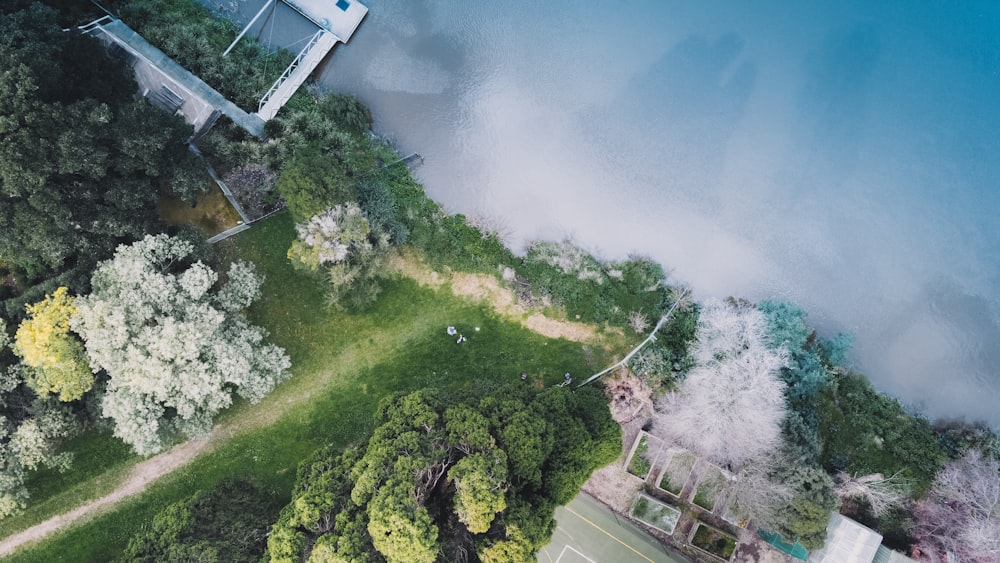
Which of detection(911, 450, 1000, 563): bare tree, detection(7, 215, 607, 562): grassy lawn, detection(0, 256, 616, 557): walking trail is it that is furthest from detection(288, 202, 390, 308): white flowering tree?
detection(911, 450, 1000, 563): bare tree

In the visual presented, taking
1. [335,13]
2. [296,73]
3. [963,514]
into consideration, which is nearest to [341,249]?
[296,73]

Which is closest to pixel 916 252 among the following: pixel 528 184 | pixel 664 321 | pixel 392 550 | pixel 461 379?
pixel 664 321

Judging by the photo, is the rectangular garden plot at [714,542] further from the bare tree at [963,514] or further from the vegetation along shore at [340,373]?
the bare tree at [963,514]

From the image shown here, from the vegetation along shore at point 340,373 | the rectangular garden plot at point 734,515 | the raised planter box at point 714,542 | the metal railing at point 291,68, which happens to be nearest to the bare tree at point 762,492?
the vegetation along shore at point 340,373

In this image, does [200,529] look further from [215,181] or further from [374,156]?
[374,156]

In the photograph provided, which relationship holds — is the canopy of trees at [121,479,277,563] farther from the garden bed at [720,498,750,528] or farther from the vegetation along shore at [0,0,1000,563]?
the garden bed at [720,498,750,528]
